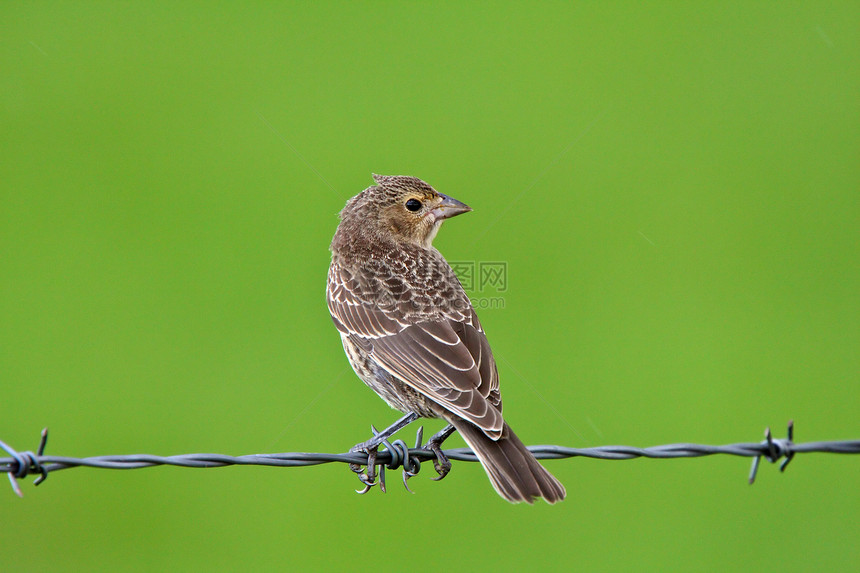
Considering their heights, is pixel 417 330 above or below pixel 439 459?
above

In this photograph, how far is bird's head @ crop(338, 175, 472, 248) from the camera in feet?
20.0

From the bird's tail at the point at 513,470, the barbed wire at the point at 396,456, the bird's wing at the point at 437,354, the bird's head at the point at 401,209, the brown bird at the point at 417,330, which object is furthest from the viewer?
the bird's head at the point at 401,209

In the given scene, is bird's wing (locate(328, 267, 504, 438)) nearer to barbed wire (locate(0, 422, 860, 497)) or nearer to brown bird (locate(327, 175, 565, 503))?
brown bird (locate(327, 175, 565, 503))

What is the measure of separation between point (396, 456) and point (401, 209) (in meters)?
2.22

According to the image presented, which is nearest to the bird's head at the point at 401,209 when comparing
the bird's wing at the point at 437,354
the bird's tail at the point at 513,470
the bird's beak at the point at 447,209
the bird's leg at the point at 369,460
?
the bird's beak at the point at 447,209

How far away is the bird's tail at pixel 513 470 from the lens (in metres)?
4.28

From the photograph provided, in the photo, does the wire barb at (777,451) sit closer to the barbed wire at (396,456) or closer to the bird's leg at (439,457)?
the barbed wire at (396,456)

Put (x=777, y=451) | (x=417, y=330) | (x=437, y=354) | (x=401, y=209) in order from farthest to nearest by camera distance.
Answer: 1. (x=401, y=209)
2. (x=417, y=330)
3. (x=437, y=354)
4. (x=777, y=451)

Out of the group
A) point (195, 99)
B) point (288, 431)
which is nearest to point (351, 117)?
point (195, 99)

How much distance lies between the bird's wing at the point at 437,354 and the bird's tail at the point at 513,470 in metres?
0.10

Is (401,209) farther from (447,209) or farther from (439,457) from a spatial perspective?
(439,457)

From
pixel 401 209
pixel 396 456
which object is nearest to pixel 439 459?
pixel 396 456

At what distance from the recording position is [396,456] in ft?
14.5

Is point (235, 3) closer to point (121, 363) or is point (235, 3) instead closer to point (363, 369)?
point (121, 363)
